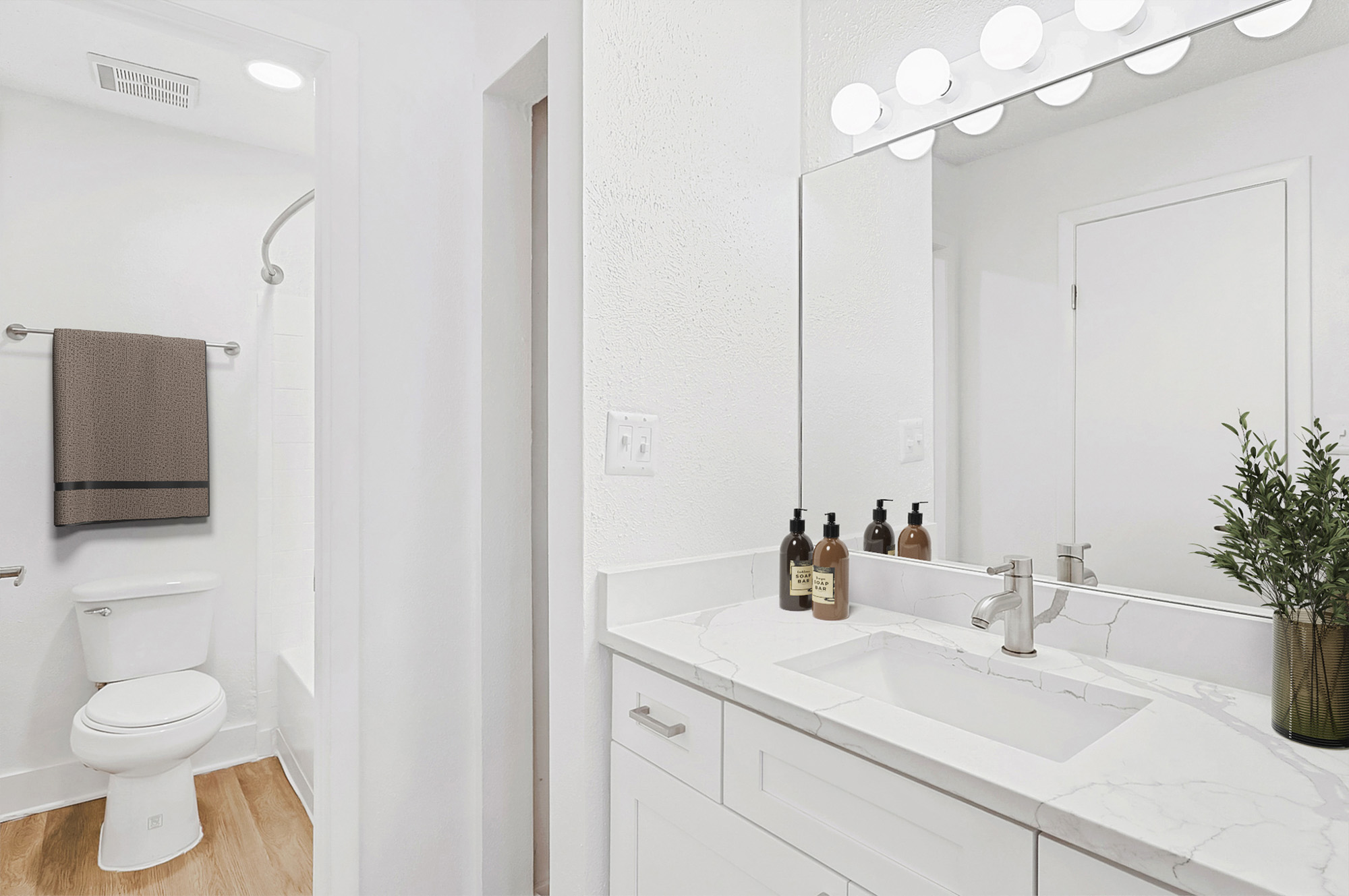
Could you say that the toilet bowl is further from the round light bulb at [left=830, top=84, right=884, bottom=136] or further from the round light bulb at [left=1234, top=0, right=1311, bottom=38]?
the round light bulb at [left=1234, top=0, right=1311, bottom=38]

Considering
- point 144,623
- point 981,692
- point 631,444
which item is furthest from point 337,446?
point 144,623

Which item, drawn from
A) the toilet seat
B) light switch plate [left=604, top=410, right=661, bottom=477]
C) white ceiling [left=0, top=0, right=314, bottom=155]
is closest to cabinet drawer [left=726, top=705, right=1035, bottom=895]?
light switch plate [left=604, top=410, right=661, bottom=477]

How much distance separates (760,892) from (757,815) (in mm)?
101

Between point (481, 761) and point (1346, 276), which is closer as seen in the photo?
point (1346, 276)

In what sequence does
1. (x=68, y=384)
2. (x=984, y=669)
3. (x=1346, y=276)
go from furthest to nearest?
(x=68, y=384) → (x=984, y=669) → (x=1346, y=276)

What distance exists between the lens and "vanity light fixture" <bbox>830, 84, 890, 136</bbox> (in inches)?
56.4

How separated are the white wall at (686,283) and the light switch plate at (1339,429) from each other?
0.89 meters

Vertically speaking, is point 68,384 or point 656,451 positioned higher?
point 68,384

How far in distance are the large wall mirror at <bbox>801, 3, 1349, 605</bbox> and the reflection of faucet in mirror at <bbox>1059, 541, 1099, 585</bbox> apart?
15 millimetres

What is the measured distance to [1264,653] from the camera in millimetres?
889

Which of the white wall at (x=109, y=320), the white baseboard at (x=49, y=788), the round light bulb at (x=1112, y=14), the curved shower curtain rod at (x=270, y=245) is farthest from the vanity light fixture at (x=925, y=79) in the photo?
the white baseboard at (x=49, y=788)

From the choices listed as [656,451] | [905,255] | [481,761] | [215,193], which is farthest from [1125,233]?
[215,193]

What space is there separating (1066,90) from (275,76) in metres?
Result: 2.14

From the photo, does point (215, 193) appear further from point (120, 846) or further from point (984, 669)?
point (984, 669)
